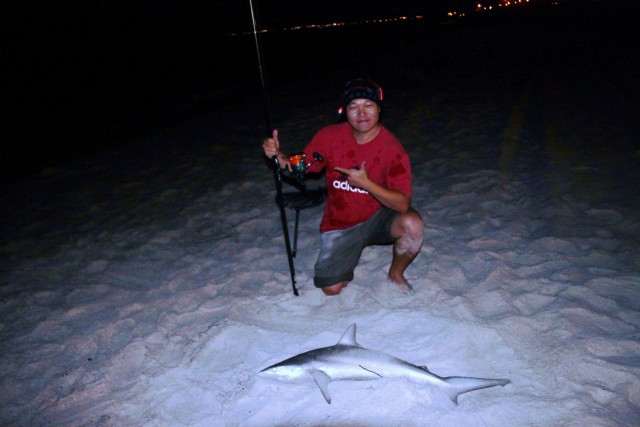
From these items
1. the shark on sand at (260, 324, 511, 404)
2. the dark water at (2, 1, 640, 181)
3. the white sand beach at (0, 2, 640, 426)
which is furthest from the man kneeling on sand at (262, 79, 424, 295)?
the dark water at (2, 1, 640, 181)

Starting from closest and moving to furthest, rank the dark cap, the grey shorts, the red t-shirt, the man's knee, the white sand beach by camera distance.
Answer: the white sand beach, the dark cap, the red t-shirt, the man's knee, the grey shorts

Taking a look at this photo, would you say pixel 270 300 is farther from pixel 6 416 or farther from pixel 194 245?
pixel 6 416

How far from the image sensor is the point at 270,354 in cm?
288

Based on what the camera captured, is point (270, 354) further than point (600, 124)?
No

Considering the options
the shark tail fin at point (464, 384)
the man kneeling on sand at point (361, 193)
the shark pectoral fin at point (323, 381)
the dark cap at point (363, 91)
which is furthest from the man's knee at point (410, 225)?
the shark pectoral fin at point (323, 381)

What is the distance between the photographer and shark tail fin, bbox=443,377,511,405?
2.37 metres

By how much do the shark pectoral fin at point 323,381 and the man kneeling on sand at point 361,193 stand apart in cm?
98

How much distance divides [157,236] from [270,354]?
2.60 m

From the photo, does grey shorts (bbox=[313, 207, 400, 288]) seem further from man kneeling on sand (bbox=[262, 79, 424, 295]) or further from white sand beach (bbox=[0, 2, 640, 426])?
white sand beach (bbox=[0, 2, 640, 426])

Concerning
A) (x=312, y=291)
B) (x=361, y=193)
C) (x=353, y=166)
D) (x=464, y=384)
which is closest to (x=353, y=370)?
(x=464, y=384)

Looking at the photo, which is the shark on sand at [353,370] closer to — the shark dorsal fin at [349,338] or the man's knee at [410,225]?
the shark dorsal fin at [349,338]

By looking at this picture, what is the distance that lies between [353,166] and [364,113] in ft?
1.54

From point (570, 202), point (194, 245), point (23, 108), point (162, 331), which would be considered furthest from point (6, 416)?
point (23, 108)

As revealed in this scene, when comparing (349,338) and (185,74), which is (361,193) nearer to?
(349,338)
